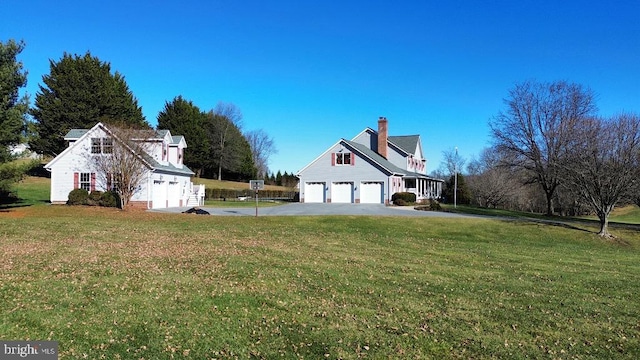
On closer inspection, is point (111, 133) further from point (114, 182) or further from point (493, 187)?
point (493, 187)

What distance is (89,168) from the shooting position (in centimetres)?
2958

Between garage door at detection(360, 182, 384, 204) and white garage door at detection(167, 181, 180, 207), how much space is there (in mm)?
16797

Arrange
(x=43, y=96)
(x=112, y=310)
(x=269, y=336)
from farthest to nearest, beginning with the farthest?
(x=43, y=96), (x=112, y=310), (x=269, y=336)

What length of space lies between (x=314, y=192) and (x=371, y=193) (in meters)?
5.74

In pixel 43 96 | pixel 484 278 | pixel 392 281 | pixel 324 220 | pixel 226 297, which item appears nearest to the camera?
pixel 226 297

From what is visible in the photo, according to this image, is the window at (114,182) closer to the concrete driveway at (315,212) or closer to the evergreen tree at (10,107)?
the concrete driveway at (315,212)

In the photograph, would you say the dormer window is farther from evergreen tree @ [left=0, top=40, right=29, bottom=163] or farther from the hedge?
evergreen tree @ [left=0, top=40, right=29, bottom=163]

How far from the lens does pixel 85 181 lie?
29.7m

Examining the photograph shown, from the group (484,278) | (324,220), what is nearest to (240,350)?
(484,278)

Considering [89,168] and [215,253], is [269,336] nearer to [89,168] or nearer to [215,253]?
[215,253]

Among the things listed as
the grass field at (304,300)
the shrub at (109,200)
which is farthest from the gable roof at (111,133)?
the grass field at (304,300)

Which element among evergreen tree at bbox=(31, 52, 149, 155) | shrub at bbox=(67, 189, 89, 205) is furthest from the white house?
evergreen tree at bbox=(31, 52, 149, 155)

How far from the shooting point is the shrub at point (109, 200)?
2752 centimetres

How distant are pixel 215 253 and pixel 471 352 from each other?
7.57m
